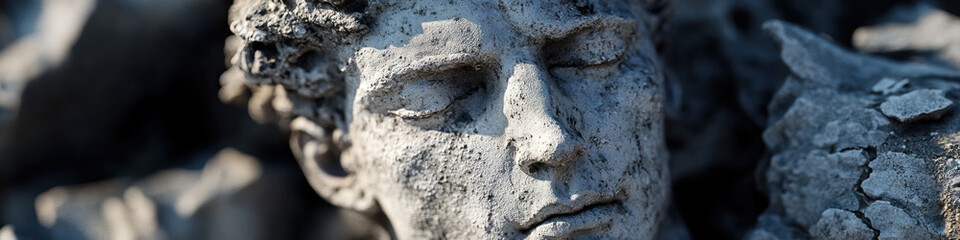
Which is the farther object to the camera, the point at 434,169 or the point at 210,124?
the point at 210,124

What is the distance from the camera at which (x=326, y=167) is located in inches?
72.9

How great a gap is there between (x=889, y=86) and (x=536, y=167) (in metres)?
0.75

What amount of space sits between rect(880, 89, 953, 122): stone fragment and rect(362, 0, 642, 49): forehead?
0.59 metres

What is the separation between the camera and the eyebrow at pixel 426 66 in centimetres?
146

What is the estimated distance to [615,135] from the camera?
1553 millimetres

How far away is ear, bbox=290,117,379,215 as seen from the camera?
1791 millimetres

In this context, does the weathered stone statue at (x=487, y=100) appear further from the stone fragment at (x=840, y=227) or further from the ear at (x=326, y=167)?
the stone fragment at (x=840, y=227)

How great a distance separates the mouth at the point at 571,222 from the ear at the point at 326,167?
44 cm

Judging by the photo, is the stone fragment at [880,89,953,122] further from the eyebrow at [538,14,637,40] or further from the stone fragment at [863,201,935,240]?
the eyebrow at [538,14,637,40]

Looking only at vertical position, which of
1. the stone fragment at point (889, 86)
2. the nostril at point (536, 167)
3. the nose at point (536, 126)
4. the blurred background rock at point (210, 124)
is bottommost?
the blurred background rock at point (210, 124)

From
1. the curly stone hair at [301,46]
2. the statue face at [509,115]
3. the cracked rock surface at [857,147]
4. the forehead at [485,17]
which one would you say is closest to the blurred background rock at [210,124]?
the cracked rock surface at [857,147]

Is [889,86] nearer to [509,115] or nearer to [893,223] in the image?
[893,223]

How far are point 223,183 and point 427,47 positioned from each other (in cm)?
97

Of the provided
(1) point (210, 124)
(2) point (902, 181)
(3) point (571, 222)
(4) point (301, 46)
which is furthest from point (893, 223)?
(1) point (210, 124)
